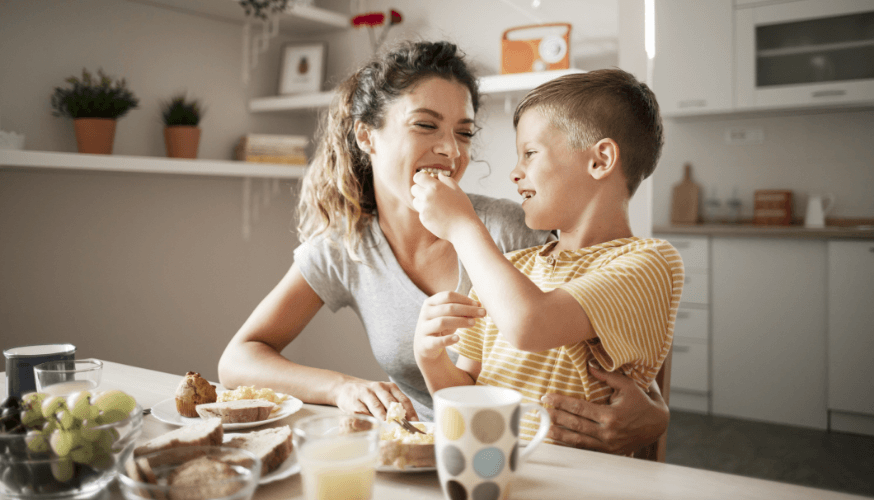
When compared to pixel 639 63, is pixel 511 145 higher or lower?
lower

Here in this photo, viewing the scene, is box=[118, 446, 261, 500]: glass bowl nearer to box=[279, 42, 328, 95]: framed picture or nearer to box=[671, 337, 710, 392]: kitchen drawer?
box=[279, 42, 328, 95]: framed picture

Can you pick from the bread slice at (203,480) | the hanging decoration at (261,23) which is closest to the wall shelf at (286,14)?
the hanging decoration at (261,23)

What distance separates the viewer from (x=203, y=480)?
584 millimetres

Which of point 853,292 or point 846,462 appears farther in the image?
point 853,292

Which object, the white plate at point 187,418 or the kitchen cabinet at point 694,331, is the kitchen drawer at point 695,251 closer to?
the kitchen cabinet at point 694,331

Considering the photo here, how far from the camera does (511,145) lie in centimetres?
271

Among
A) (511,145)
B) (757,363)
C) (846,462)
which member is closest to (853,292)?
(757,363)

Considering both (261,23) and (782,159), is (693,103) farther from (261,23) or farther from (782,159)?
(261,23)

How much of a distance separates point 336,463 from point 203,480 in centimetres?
12

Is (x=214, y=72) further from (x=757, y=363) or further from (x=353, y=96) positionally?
(x=757, y=363)

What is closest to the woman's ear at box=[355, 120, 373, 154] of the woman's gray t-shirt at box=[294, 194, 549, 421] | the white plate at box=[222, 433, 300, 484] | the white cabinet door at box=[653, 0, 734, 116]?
the woman's gray t-shirt at box=[294, 194, 549, 421]

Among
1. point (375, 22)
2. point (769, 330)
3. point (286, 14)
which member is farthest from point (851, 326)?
point (286, 14)

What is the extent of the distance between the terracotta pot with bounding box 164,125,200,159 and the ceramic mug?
2.17 metres

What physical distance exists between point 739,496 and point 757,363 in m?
3.16
